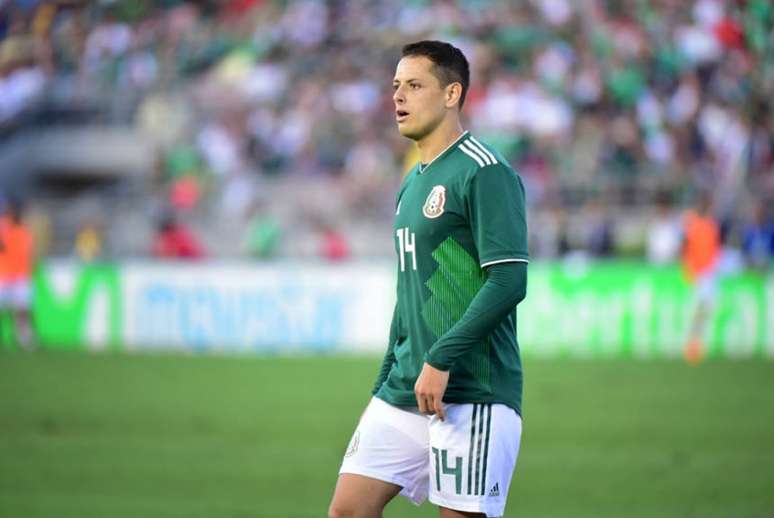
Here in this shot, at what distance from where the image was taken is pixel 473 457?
453cm

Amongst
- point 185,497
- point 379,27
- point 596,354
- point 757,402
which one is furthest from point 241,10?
point 185,497

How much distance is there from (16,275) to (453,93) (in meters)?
17.6

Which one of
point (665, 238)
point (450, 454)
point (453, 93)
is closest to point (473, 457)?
point (450, 454)

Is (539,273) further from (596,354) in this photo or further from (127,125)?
(127,125)

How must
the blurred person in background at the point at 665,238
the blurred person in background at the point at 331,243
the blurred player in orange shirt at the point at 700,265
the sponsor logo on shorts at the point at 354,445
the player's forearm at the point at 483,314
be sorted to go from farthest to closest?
the blurred person in background at the point at 331,243 → the blurred person in background at the point at 665,238 → the blurred player in orange shirt at the point at 700,265 → the sponsor logo on shorts at the point at 354,445 → the player's forearm at the point at 483,314

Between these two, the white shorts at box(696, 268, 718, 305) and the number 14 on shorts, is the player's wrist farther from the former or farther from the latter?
the white shorts at box(696, 268, 718, 305)

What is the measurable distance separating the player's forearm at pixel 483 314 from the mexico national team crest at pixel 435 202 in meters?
0.33

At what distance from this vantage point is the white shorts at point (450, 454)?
4.52m

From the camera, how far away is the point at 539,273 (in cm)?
2023

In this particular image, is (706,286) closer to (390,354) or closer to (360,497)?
(390,354)

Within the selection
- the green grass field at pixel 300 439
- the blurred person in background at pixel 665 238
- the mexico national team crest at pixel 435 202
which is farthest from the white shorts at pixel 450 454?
the blurred person in background at pixel 665 238

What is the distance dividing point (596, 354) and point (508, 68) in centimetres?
760

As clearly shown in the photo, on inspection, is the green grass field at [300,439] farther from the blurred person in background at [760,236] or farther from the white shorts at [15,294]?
the blurred person in background at [760,236]

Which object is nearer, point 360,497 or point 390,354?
point 360,497
